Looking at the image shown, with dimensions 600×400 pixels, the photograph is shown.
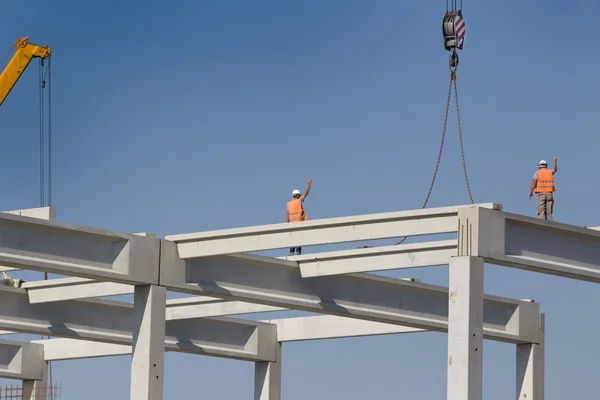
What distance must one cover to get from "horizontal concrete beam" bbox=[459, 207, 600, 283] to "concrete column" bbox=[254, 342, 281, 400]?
11.9 m

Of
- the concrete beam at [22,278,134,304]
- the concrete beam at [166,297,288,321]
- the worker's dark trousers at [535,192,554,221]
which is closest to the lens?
the worker's dark trousers at [535,192,554,221]

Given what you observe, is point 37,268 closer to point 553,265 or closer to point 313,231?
point 313,231

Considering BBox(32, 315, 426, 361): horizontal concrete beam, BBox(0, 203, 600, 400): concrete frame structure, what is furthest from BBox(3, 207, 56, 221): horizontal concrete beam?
BBox(32, 315, 426, 361): horizontal concrete beam

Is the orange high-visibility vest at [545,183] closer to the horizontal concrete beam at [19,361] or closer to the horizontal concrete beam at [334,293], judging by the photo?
the horizontal concrete beam at [334,293]

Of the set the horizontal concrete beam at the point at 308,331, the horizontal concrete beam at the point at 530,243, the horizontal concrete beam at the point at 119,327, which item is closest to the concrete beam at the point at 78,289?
the horizontal concrete beam at the point at 119,327

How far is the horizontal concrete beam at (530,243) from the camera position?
25.0m

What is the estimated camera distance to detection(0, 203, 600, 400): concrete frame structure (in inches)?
991

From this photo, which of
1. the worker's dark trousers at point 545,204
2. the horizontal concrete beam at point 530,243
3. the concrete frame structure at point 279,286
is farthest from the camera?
the worker's dark trousers at point 545,204

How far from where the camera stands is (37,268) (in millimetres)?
27031

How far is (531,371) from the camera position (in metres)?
34.0

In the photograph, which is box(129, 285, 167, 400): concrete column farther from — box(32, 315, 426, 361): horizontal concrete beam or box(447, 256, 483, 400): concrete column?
box(32, 315, 426, 361): horizontal concrete beam

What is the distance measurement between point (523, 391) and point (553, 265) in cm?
851

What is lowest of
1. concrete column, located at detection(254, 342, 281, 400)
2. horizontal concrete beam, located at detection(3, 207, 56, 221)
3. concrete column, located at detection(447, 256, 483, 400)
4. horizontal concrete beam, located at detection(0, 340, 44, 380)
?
concrete column, located at detection(447, 256, 483, 400)

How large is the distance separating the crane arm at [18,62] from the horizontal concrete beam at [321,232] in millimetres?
21038
